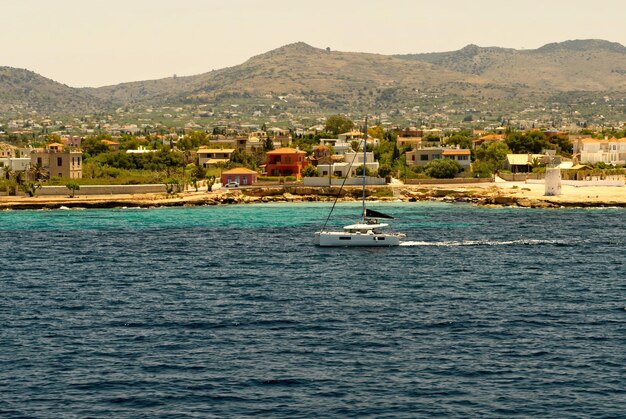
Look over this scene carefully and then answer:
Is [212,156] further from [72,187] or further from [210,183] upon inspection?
[72,187]

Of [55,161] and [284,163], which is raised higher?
[55,161]

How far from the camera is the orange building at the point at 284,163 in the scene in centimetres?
17262

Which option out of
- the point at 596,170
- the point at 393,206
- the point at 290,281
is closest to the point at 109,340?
the point at 290,281

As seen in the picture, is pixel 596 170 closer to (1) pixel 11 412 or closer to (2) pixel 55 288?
(2) pixel 55 288

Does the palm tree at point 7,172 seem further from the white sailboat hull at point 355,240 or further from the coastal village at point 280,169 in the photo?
the white sailboat hull at point 355,240

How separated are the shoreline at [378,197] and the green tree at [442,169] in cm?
640

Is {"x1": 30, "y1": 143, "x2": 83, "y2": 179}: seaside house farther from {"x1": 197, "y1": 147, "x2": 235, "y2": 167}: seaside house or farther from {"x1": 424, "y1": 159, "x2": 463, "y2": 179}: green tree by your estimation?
{"x1": 424, "y1": 159, "x2": 463, "y2": 179}: green tree

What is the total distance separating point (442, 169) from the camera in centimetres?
16500

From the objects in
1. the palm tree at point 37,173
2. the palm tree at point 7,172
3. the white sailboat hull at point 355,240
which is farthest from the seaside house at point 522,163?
the white sailboat hull at point 355,240

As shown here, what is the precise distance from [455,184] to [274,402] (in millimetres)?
122034

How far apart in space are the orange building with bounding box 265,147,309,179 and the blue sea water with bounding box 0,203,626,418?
2807 inches

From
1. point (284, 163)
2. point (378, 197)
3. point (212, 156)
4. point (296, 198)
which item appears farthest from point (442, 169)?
point (212, 156)

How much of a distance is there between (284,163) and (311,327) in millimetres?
118764

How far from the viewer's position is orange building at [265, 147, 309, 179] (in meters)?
173
